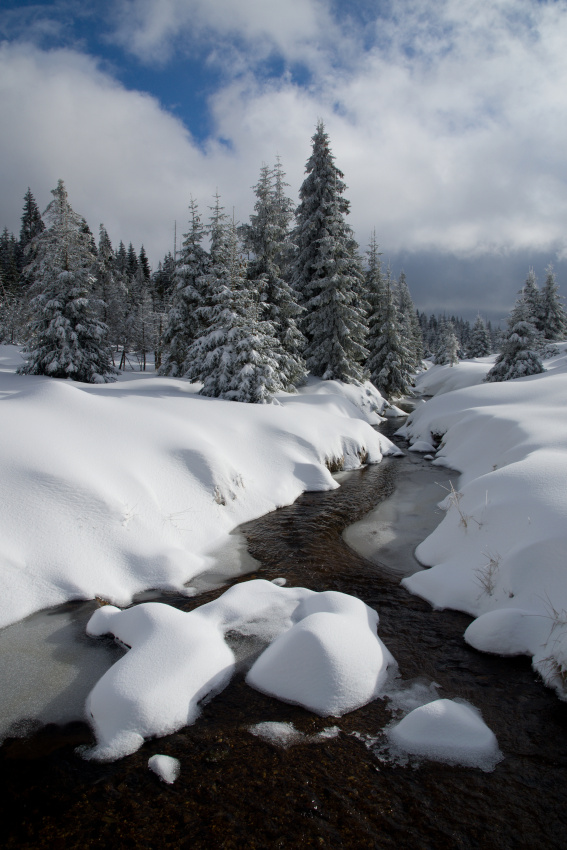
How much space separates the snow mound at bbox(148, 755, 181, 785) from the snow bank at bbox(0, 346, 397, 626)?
9.29 feet

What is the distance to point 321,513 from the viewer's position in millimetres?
10125

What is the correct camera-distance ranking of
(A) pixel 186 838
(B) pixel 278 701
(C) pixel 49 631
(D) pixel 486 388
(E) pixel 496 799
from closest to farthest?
(A) pixel 186 838, (E) pixel 496 799, (B) pixel 278 701, (C) pixel 49 631, (D) pixel 486 388

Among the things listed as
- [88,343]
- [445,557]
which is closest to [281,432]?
[445,557]

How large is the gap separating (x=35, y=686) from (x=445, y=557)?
639cm

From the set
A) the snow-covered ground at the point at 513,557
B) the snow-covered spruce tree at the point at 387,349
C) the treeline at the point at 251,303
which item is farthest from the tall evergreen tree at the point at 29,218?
the snow-covered ground at the point at 513,557

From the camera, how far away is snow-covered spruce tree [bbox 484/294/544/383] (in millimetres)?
28156

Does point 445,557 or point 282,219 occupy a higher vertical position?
point 282,219

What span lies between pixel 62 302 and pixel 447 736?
821 inches

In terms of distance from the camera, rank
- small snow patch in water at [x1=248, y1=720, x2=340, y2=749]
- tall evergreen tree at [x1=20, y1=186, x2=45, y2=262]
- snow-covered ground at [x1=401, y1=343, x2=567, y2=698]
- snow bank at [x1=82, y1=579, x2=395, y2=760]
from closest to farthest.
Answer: small snow patch in water at [x1=248, y1=720, x2=340, y2=749] < snow bank at [x1=82, y1=579, x2=395, y2=760] < snow-covered ground at [x1=401, y1=343, x2=567, y2=698] < tall evergreen tree at [x1=20, y1=186, x2=45, y2=262]

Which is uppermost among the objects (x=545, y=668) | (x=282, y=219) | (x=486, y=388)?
(x=282, y=219)

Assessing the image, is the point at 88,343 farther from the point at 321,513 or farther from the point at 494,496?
the point at 494,496

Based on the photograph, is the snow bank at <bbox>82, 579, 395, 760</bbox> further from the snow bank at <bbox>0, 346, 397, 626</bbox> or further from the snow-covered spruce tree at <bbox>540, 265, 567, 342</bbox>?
the snow-covered spruce tree at <bbox>540, 265, 567, 342</bbox>

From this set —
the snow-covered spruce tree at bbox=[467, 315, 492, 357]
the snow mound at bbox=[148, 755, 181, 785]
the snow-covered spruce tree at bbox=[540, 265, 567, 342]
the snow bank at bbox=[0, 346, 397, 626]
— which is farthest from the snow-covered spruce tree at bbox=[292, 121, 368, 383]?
the snow-covered spruce tree at bbox=[467, 315, 492, 357]

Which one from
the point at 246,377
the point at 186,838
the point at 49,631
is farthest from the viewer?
the point at 246,377
